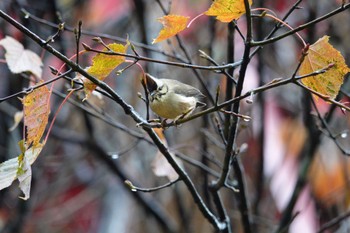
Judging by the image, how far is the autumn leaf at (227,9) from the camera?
2.72 feet

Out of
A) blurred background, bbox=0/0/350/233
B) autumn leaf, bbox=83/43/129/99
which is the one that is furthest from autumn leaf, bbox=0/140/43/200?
blurred background, bbox=0/0/350/233

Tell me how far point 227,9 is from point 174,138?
2003mm

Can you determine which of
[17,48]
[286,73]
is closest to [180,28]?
[17,48]

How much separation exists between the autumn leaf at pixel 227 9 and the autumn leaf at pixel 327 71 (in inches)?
5.3

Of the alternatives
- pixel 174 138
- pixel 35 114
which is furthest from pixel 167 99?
pixel 174 138

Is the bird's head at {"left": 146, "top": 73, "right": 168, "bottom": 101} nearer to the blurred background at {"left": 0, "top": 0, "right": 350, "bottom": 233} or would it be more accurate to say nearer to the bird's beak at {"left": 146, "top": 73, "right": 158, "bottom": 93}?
the bird's beak at {"left": 146, "top": 73, "right": 158, "bottom": 93}

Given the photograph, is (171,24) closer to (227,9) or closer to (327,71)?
(227,9)

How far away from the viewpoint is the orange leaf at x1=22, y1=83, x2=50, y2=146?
2.94 feet

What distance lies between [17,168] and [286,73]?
2.18 m

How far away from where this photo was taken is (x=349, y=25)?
8.18 ft

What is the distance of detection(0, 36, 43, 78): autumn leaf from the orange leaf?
0.28 metres

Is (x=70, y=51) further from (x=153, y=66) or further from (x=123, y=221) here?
(x=123, y=221)

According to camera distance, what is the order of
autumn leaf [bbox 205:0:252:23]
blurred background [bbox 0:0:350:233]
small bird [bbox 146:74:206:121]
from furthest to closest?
blurred background [bbox 0:0:350:233], small bird [bbox 146:74:206:121], autumn leaf [bbox 205:0:252:23]

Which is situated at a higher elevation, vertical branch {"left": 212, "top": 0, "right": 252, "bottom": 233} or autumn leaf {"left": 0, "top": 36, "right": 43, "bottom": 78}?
autumn leaf {"left": 0, "top": 36, "right": 43, "bottom": 78}
